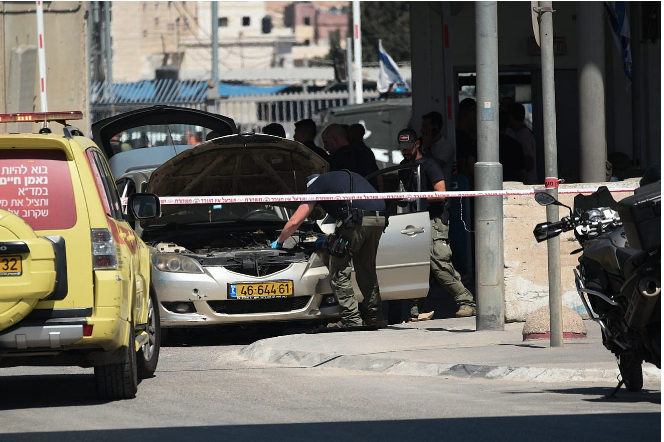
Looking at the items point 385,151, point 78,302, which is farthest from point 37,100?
point 385,151

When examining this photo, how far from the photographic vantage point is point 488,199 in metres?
11.8

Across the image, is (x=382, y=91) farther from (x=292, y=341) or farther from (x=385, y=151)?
(x=292, y=341)

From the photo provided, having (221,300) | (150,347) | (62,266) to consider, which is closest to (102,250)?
(62,266)

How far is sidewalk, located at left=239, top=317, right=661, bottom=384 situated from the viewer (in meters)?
9.16

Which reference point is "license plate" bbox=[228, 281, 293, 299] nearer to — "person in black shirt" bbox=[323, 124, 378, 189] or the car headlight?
the car headlight

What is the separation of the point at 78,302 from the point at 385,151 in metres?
27.1

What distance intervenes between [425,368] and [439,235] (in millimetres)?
4011

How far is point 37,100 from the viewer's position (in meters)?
19.4

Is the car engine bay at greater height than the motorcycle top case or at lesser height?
lesser

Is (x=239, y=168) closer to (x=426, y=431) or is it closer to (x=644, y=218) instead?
(x=426, y=431)

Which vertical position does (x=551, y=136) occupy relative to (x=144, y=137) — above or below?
below

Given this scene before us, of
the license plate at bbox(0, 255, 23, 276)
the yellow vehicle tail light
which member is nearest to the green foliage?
the yellow vehicle tail light

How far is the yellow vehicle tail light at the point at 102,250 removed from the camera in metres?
7.98

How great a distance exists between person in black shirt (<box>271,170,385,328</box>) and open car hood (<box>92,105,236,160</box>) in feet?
10.2
